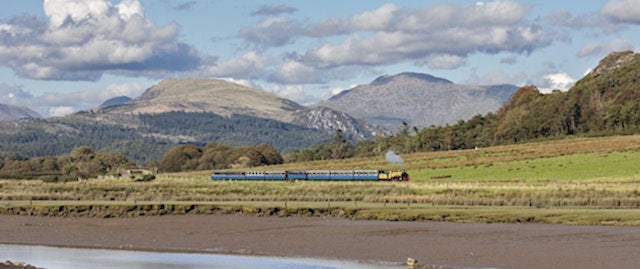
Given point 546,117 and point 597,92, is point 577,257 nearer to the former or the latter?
point 546,117

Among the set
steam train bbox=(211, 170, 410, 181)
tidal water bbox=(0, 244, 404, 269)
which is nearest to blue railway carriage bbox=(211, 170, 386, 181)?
steam train bbox=(211, 170, 410, 181)

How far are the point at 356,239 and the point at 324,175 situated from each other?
61.4m

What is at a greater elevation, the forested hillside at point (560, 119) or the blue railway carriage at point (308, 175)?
the forested hillside at point (560, 119)

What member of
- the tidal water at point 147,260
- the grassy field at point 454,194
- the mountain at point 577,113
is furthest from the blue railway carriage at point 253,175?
the tidal water at point 147,260

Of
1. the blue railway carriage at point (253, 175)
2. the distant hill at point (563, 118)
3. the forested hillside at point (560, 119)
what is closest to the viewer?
the blue railway carriage at point (253, 175)

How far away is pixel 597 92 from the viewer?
181 metres

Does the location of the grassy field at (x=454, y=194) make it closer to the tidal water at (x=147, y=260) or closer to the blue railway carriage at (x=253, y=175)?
the blue railway carriage at (x=253, y=175)

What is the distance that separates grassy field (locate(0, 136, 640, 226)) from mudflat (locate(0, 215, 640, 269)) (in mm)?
3289

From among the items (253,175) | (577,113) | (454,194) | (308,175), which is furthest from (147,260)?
(577,113)

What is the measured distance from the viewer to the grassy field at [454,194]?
52.4 meters

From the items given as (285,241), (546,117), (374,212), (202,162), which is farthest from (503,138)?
(285,241)

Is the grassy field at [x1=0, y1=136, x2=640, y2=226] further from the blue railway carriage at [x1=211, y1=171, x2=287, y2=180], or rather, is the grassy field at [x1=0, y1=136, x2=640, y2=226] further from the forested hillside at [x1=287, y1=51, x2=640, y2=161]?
the forested hillside at [x1=287, y1=51, x2=640, y2=161]

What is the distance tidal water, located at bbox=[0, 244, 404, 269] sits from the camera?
113ft

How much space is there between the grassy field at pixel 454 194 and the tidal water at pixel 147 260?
48.5 feet
